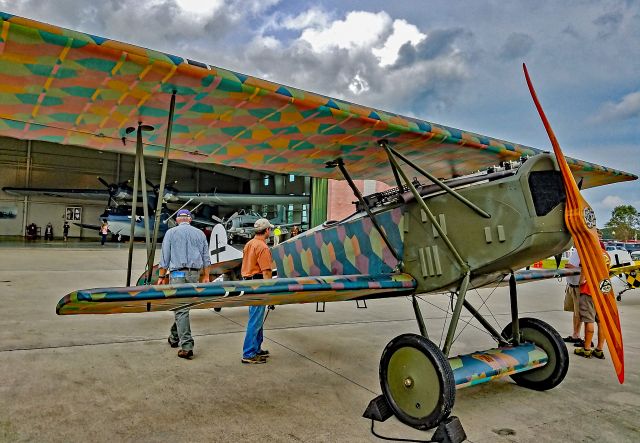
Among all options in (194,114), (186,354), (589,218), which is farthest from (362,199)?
(186,354)

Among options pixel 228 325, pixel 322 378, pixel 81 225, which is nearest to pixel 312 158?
pixel 322 378

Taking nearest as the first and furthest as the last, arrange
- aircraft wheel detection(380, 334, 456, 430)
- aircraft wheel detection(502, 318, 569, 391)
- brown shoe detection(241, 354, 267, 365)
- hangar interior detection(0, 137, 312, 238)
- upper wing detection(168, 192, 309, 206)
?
aircraft wheel detection(380, 334, 456, 430), aircraft wheel detection(502, 318, 569, 391), brown shoe detection(241, 354, 267, 365), upper wing detection(168, 192, 309, 206), hangar interior detection(0, 137, 312, 238)

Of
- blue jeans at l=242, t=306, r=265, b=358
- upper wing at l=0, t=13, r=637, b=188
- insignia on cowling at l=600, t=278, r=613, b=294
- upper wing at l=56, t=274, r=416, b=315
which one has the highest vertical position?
upper wing at l=0, t=13, r=637, b=188

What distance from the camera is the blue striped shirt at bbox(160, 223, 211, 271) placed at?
14.5 feet

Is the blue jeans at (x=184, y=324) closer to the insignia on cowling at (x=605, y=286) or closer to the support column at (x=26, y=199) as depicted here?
the insignia on cowling at (x=605, y=286)

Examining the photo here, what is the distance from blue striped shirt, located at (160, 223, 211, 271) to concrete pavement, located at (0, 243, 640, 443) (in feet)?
3.02

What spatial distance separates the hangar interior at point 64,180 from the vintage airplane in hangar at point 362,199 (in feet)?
91.4

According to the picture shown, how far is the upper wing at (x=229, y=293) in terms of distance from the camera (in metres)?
2.32

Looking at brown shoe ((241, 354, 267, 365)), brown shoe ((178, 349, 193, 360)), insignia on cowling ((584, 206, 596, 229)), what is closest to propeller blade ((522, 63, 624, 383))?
insignia on cowling ((584, 206, 596, 229))

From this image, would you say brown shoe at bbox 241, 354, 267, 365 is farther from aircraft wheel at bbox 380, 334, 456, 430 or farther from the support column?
the support column

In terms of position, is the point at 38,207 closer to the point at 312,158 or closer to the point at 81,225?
the point at 81,225

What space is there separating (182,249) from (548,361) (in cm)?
352

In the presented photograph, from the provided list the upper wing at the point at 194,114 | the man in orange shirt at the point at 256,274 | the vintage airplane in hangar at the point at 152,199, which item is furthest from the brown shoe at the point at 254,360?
the vintage airplane in hangar at the point at 152,199

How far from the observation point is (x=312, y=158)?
171 inches
